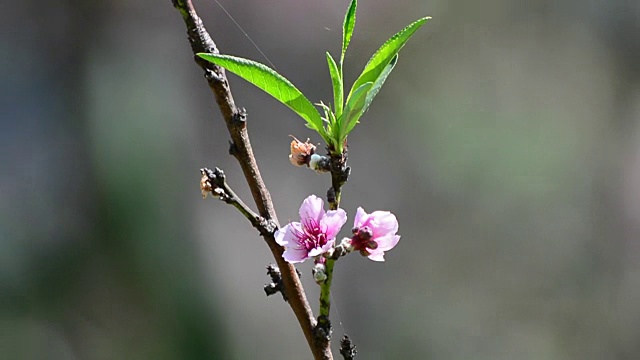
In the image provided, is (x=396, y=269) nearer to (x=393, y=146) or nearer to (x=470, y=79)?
(x=393, y=146)

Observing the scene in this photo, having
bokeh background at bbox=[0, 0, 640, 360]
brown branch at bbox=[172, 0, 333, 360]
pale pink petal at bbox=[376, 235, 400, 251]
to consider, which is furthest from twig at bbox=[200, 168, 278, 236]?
bokeh background at bbox=[0, 0, 640, 360]

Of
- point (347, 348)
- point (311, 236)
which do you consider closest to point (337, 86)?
point (311, 236)

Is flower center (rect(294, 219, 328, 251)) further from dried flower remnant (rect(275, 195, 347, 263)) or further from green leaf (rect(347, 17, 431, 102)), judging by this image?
green leaf (rect(347, 17, 431, 102))

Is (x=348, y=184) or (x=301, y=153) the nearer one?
(x=301, y=153)

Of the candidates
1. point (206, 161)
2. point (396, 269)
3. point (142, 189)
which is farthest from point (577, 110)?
point (142, 189)

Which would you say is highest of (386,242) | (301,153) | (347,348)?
(301,153)

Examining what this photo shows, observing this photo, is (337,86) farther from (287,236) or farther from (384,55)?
(287,236)

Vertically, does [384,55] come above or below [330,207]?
above
